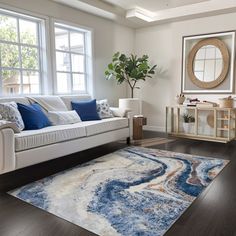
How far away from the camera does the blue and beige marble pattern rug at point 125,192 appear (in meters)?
1.76

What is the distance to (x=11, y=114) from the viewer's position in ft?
9.11

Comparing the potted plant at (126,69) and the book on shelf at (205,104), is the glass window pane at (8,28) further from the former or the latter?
the book on shelf at (205,104)

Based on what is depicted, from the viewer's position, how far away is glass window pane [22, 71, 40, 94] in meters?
3.72

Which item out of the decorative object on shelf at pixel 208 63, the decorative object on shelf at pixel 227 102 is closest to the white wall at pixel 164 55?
the decorative object on shelf at pixel 208 63

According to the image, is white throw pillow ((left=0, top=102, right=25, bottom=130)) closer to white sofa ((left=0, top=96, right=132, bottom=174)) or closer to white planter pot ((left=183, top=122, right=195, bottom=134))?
white sofa ((left=0, top=96, right=132, bottom=174))

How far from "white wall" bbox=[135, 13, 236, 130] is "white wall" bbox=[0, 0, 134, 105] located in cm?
45

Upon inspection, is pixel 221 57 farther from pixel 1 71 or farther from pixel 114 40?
pixel 1 71

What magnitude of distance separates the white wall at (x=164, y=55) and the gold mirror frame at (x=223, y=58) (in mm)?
202

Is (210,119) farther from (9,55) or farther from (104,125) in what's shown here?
(9,55)

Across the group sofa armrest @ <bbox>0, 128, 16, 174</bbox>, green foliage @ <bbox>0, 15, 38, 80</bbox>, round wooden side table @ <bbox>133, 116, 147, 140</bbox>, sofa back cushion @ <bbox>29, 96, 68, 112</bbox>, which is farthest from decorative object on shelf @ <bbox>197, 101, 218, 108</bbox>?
sofa armrest @ <bbox>0, 128, 16, 174</bbox>

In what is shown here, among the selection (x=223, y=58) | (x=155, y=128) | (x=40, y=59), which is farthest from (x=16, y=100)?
(x=223, y=58)

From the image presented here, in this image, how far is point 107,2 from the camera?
14.0 ft

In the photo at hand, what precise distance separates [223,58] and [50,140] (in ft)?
11.6

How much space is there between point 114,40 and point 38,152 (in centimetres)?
337
